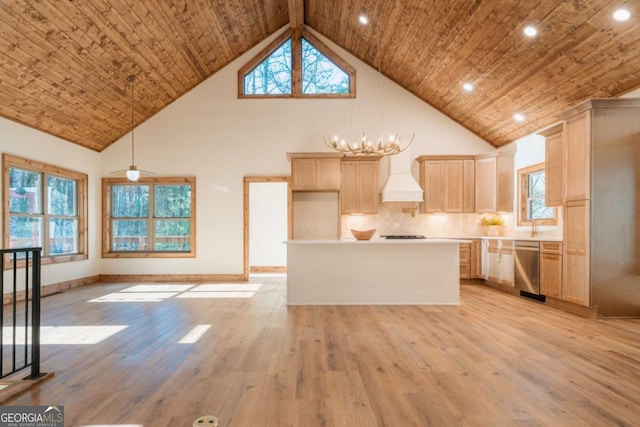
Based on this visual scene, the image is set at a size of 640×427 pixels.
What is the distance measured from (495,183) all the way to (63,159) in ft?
26.7

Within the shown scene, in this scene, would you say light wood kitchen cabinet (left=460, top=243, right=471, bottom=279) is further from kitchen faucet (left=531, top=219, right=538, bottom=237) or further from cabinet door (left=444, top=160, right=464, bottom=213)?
kitchen faucet (left=531, top=219, right=538, bottom=237)

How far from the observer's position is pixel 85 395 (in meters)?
2.41

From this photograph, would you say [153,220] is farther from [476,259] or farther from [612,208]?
[612,208]

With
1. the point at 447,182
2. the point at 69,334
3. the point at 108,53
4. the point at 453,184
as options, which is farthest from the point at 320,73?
the point at 69,334

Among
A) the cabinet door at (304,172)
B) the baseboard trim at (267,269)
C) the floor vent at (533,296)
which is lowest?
the baseboard trim at (267,269)

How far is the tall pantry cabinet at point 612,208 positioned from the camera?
439 cm

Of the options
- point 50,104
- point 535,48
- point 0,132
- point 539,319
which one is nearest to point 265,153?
point 50,104

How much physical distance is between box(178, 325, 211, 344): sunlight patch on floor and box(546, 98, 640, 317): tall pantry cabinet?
4.53m

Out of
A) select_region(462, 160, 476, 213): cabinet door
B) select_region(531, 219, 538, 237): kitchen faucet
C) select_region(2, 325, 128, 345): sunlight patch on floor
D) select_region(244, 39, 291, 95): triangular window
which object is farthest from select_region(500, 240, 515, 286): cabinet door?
select_region(2, 325, 128, 345): sunlight patch on floor

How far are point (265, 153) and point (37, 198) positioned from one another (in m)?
4.05

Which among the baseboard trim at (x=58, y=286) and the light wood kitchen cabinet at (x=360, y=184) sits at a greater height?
the light wood kitchen cabinet at (x=360, y=184)

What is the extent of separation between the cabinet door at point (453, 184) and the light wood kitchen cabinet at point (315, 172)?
2214 mm

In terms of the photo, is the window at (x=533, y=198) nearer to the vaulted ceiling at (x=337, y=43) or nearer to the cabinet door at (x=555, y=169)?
the vaulted ceiling at (x=337, y=43)

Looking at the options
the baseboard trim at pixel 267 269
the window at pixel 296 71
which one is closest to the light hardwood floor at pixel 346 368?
the baseboard trim at pixel 267 269
